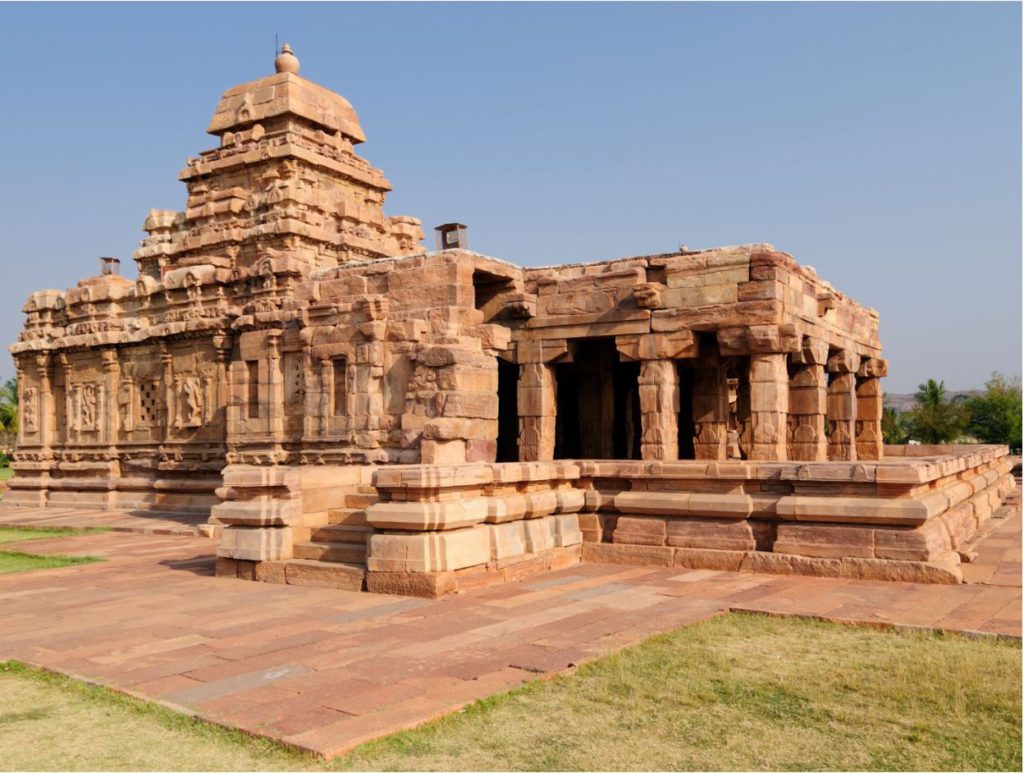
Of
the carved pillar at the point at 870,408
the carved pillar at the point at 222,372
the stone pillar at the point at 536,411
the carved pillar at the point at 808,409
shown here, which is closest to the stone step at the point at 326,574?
the stone pillar at the point at 536,411

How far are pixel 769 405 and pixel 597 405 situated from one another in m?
4.29

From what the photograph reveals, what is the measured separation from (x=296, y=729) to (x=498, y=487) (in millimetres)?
5005

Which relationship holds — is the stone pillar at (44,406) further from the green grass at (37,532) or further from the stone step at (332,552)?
the stone step at (332,552)

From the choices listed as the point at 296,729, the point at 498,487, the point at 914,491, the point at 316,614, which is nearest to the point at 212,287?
the point at 498,487

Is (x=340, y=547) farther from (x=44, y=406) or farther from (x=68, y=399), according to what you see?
(x=44, y=406)

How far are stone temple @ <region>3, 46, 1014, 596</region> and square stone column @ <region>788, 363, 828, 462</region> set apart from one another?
5 centimetres

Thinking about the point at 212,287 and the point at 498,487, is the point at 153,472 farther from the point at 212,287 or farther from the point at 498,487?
the point at 498,487

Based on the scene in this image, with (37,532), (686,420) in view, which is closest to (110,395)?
(37,532)

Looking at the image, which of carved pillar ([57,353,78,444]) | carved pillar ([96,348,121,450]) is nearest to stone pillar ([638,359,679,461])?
carved pillar ([96,348,121,450])

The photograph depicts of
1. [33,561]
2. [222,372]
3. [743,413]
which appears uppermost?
[222,372]

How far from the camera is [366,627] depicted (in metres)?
6.96

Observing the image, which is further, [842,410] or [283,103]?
[283,103]

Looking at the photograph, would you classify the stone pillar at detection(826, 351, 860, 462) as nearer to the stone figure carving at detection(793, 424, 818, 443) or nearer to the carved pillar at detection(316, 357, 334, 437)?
the stone figure carving at detection(793, 424, 818, 443)

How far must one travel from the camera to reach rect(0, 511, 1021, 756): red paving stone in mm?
5074
